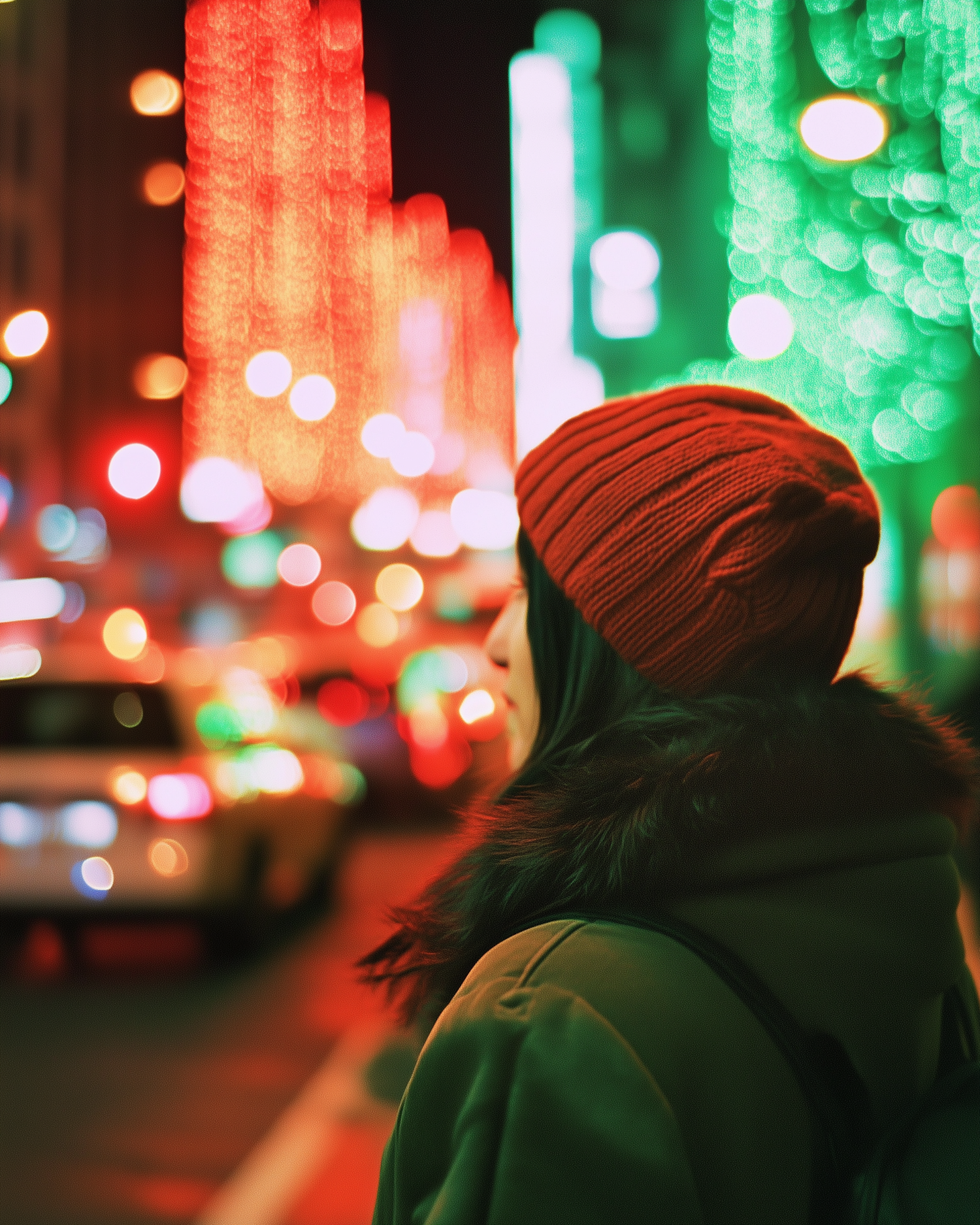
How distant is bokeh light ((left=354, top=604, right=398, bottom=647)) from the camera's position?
31656 millimetres

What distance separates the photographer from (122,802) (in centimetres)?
725

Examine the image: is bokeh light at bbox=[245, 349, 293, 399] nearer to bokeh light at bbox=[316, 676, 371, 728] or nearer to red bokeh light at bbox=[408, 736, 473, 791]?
bokeh light at bbox=[316, 676, 371, 728]

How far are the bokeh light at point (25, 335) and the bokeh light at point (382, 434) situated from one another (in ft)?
172

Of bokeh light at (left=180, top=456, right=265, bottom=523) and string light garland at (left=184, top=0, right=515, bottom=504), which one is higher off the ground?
string light garland at (left=184, top=0, right=515, bottom=504)

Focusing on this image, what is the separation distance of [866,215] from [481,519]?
2383 inches

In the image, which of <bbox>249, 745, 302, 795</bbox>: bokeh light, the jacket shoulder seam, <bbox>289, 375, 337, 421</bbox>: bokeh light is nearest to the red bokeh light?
<bbox>249, 745, 302, 795</bbox>: bokeh light

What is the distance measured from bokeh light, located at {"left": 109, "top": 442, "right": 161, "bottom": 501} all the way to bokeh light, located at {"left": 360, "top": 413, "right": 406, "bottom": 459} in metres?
31.6

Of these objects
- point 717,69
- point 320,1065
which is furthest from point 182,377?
point 320,1065

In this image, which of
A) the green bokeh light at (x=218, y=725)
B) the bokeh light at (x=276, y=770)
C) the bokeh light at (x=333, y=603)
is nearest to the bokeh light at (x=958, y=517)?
the bokeh light at (x=276, y=770)

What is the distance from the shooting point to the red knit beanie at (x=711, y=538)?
139cm

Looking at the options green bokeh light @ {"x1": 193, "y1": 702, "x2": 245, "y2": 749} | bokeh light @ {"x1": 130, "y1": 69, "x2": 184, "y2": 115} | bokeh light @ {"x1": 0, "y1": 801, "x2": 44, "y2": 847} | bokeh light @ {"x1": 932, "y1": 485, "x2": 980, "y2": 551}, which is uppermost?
bokeh light @ {"x1": 130, "y1": 69, "x2": 184, "y2": 115}

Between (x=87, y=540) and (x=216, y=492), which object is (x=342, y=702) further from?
(x=216, y=492)

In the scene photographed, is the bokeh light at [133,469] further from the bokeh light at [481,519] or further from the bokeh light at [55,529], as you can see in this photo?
the bokeh light at [481,519]

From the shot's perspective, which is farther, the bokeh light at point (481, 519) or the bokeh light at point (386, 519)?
the bokeh light at point (481, 519)
